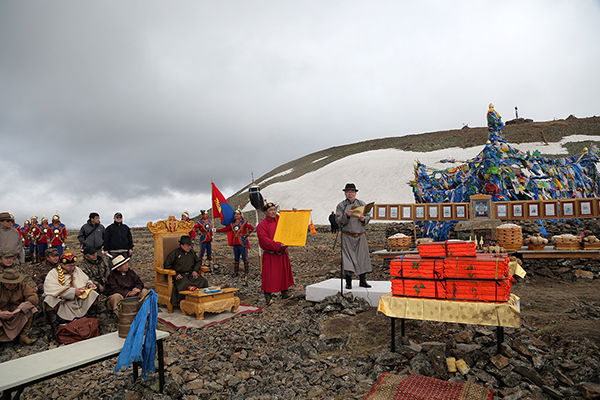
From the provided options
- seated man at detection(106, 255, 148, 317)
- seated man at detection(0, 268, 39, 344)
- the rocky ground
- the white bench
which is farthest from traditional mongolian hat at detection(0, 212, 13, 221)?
the white bench

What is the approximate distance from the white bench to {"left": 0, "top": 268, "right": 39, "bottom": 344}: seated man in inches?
84.6

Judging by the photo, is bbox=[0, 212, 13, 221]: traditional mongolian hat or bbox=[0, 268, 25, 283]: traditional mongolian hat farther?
bbox=[0, 212, 13, 221]: traditional mongolian hat

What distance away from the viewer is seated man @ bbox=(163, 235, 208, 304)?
6.43 meters

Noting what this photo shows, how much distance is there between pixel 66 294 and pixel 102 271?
3000 millimetres

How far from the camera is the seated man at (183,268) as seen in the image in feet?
21.1

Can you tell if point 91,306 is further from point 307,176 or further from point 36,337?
point 307,176

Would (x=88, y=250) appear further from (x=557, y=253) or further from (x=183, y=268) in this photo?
(x=557, y=253)

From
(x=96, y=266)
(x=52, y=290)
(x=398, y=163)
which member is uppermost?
(x=398, y=163)

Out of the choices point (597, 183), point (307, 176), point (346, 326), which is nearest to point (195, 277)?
point (346, 326)

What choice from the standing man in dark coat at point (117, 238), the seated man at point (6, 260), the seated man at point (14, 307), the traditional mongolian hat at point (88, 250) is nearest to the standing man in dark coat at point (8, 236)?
the traditional mongolian hat at point (88, 250)

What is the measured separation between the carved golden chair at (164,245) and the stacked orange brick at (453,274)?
4.33 m

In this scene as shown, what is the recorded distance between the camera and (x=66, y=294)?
16.8ft

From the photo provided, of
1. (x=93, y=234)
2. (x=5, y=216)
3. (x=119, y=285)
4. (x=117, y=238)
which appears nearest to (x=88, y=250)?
(x=93, y=234)

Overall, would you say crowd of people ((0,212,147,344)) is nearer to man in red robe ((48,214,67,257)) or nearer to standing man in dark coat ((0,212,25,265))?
standing man in dark coat ((0,212,25,265))
